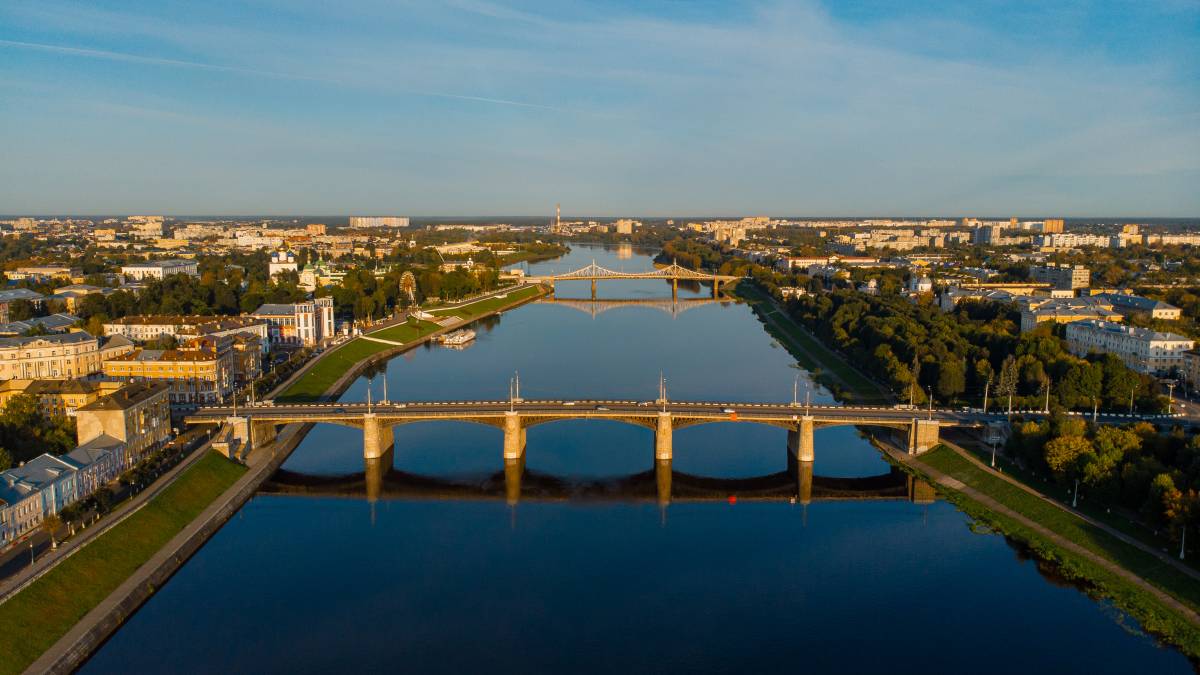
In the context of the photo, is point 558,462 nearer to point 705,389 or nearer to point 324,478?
point 324,478

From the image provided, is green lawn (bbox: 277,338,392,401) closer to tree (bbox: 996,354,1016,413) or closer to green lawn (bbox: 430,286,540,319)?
green lawn (bbox: 430,286,540,319)

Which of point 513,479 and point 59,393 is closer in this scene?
point 513,479

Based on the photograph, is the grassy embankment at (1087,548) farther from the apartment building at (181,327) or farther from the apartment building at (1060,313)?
the apartment building at (181,327)

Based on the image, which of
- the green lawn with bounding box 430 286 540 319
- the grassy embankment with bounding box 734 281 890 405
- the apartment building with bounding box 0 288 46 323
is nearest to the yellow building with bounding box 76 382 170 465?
the grassy embankment with bounding box 734 281 890 405

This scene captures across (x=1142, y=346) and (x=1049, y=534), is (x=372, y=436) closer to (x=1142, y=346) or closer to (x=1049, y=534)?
(x=1049, y=534)

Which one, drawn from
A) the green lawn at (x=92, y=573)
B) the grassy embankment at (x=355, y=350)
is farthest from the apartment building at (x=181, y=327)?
the green lawn at (x=92, y=573)

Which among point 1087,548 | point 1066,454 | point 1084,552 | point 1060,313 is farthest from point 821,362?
point 1084,552
